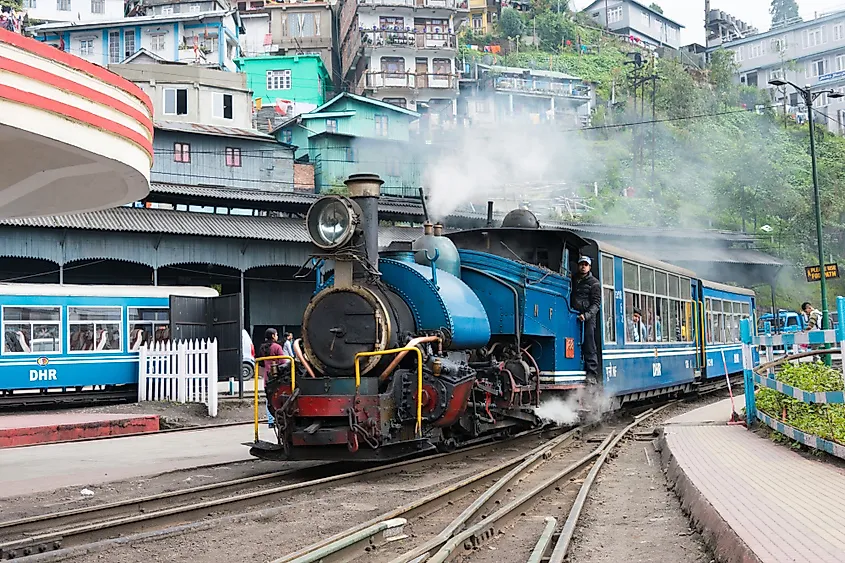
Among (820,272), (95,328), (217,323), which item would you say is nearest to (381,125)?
(217,323)

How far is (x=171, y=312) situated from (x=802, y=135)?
60.2m

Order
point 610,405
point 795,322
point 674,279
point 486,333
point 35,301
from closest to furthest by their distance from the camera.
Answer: point 486,333
point 610,405
point 674,279
point 35,301
point 795,322

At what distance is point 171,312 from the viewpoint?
767 inches

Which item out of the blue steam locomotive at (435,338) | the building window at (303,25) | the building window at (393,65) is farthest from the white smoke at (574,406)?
the building window at (303,25)

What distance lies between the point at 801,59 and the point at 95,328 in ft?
258

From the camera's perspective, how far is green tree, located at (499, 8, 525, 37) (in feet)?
276

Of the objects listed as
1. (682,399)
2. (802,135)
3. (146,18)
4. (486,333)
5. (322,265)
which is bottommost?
(682,399)

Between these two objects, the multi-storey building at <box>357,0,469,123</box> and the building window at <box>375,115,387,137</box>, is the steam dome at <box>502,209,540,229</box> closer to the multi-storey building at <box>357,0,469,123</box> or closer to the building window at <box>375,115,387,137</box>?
the building window at <box>375,115,387,137</box>

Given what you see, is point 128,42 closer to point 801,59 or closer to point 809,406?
point 809,406

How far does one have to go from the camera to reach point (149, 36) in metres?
55.0

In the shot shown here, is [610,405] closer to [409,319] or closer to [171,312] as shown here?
[409,319]

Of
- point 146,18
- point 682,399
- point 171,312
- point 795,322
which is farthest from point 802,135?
point 171,312

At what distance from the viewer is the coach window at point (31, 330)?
1881 centimetres

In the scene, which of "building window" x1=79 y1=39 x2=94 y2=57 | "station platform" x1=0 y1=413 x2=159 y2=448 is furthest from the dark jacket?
"building window" x1=79 y1=39 x2=94 y2=57
